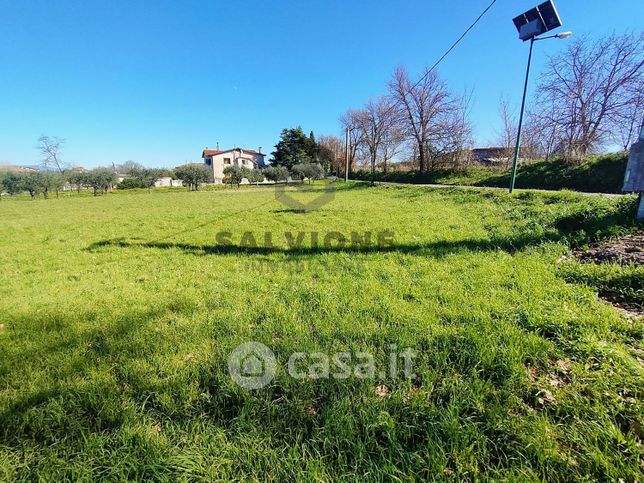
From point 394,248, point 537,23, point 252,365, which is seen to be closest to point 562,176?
point 537,23

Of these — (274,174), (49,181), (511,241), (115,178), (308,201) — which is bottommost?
(511,241)

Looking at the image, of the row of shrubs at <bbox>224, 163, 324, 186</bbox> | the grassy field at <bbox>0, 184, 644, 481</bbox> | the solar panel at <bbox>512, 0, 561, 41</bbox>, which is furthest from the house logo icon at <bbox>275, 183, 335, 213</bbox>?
the row of shrubs at <bbox>224, 163, 324, 186</bbox>

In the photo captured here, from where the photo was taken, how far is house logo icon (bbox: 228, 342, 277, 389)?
2.02 metres

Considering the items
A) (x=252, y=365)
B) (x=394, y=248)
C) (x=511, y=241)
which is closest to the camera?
(x=252, y=365)

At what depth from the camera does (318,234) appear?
710 cm

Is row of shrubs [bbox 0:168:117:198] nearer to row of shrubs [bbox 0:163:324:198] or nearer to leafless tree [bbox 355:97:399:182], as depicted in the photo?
row of shrubs [bbox 0:163:324:198]

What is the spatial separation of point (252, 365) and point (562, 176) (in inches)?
677

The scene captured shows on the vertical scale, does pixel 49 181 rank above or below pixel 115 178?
below

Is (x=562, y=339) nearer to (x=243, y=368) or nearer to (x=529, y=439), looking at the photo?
(x=529, y=439)

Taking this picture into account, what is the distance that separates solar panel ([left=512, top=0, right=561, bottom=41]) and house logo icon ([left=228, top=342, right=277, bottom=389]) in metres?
13.2

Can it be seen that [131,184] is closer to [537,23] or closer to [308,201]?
[308,201]

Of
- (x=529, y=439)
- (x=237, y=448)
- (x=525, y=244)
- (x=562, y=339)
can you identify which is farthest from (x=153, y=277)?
(x=525, y=244)

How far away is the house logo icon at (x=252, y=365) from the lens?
2016mm

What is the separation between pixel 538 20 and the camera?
9.03 meters
